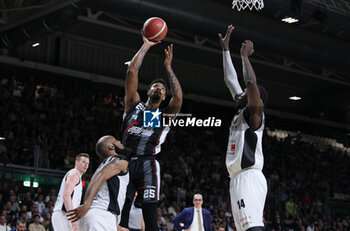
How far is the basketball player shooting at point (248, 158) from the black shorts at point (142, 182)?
93 centimetres

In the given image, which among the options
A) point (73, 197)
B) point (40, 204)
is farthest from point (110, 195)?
point (40, 204)

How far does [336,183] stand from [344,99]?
4859 millimetres

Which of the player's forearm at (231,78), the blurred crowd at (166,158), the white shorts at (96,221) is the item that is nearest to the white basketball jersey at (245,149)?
the player's forearm at (231,78)

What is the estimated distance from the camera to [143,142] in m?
6.69

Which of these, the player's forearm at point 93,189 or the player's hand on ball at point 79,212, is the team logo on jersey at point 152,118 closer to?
the player's forearm at point 93,189

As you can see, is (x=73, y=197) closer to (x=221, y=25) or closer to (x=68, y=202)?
(x=68, y=202)

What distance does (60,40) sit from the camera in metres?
25.0

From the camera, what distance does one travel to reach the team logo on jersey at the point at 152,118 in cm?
670

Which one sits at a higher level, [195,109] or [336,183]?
[195,109]

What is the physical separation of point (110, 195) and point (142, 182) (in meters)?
0.73

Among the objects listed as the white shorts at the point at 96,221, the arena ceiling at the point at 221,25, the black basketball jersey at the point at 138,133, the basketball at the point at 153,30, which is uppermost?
the arena ceiling at the point at 221,25

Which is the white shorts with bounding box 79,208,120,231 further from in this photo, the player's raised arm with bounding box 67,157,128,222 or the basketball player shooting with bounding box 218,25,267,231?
the basketball player shooting with bounding box 218,25,267,231

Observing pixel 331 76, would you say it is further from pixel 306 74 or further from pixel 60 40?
pixel 60 40

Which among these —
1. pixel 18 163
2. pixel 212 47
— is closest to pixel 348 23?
pixel 212 47
